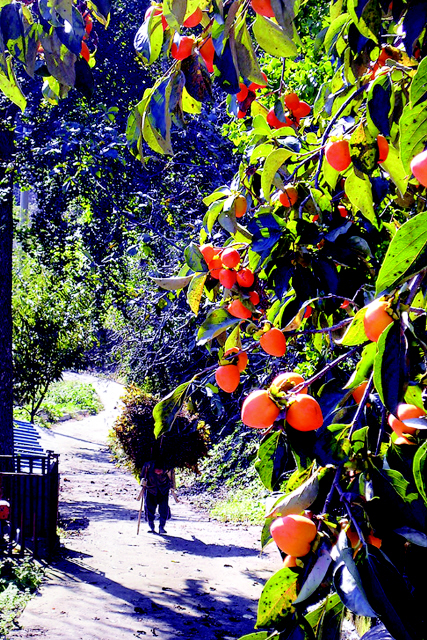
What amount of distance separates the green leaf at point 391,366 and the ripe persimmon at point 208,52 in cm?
102

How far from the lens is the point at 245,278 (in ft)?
5.32

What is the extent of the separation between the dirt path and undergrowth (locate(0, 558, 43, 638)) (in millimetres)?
100

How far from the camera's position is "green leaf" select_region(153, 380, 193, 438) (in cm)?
148

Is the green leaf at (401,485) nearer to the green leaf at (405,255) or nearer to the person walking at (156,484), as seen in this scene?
the green leaf at (405,255)

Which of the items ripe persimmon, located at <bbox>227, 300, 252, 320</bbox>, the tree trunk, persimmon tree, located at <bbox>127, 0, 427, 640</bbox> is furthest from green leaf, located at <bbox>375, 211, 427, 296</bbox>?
the tree trunk

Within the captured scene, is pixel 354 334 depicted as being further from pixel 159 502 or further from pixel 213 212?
pixel 159 502

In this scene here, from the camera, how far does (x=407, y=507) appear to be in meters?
0.91

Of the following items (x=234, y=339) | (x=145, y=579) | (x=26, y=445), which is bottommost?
(x=145, y=579)

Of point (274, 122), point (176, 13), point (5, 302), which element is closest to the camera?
point (176, 13)

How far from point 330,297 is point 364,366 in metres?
0.51

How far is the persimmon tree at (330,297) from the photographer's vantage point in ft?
2.77

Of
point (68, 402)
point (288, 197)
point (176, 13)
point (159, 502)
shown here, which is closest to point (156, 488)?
point (159, 502)

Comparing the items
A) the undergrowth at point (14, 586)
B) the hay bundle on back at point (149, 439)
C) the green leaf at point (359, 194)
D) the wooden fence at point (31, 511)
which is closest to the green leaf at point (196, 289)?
the green leaf at point (359, 194)

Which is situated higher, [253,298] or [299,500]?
[253,298]
